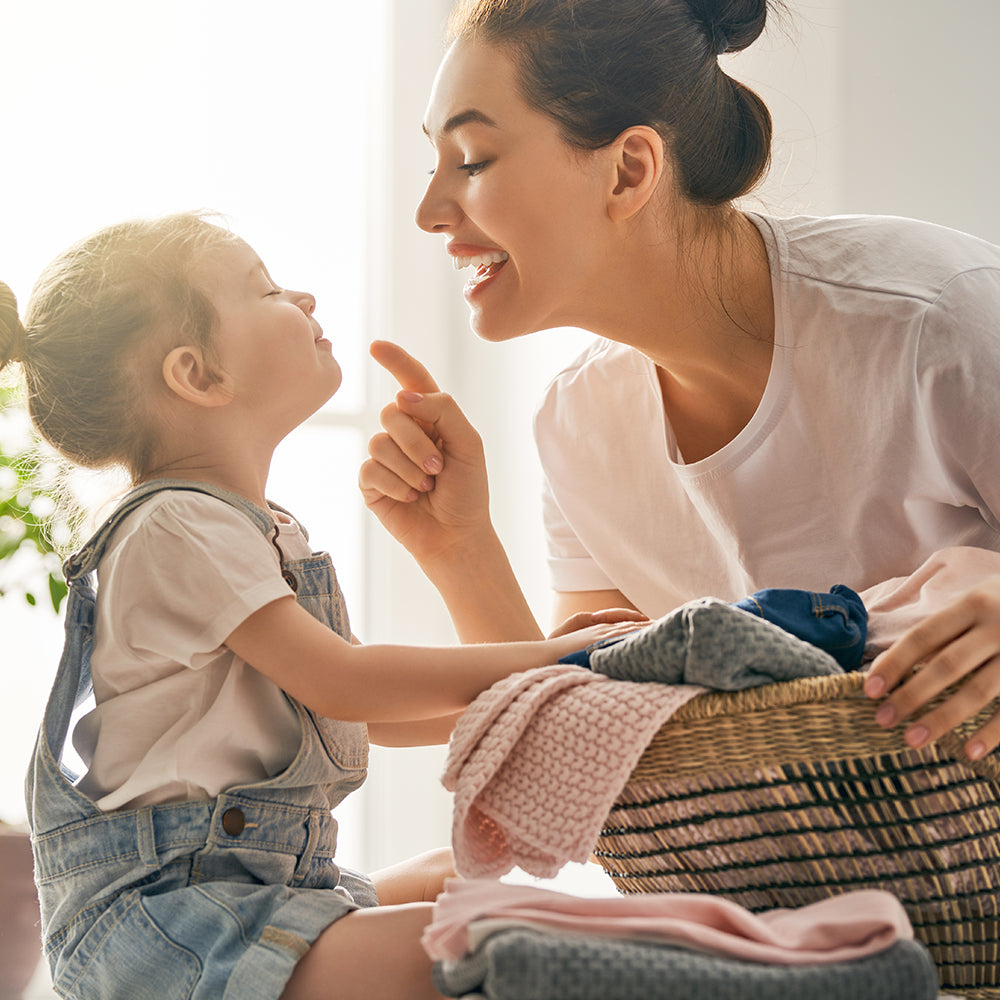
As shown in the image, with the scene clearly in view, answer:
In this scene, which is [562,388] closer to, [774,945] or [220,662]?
[220,662]

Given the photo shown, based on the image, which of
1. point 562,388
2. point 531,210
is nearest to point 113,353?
point 531,210

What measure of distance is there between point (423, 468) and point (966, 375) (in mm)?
589

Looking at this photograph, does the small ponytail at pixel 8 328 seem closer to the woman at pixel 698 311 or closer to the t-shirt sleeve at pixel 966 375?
the woman at pixel 698 311

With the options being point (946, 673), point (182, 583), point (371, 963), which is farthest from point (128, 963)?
point (946, 673)

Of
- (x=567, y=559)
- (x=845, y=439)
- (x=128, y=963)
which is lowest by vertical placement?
(x=128, y=963)

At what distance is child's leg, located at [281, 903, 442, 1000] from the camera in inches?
29.7

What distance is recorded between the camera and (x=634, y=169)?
1.19m

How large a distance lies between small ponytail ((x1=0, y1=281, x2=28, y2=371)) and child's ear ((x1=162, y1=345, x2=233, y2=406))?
140mm

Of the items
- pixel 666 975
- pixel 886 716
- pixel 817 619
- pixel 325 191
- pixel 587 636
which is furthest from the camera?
pixel 325 191

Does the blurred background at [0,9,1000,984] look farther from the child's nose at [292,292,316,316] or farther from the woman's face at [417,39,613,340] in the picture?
the child's nose at [292,292,316,316]

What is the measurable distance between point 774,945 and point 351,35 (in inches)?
101

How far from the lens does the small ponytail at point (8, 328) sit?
996 millimetres

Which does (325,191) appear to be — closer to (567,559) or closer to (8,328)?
(567,559)

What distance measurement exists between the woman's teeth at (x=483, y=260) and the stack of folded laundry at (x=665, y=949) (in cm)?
77
